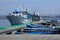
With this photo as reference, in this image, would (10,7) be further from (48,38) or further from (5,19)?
(48,38)

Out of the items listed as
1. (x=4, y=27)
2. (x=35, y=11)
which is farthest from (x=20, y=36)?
(x=35, y=11)

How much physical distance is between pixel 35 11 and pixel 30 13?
11 centimetres

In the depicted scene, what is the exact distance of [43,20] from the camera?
3.30 meters

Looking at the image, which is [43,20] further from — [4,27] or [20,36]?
[4,27]

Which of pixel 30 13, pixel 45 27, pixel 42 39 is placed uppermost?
pixel 30 13

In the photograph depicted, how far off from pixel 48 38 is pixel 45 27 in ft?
0.73

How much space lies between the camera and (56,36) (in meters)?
3.23

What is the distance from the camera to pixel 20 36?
3.26 meters

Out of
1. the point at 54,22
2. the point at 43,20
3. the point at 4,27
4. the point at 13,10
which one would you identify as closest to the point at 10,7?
the point at 13,10

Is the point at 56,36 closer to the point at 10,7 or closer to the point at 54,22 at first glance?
the point at 54,22

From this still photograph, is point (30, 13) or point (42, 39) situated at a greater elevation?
point (30, 13)

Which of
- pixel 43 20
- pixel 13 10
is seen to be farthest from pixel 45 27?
pixel 13 10

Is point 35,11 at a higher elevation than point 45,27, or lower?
higher

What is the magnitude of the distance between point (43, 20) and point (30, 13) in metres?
0.29
